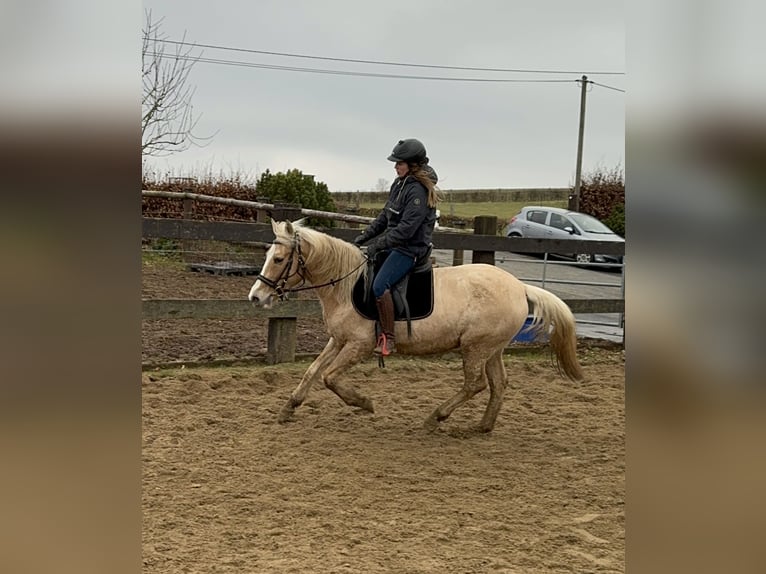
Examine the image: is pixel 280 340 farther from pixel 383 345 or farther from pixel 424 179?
pixel 424 179

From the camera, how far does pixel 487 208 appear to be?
2994 cm

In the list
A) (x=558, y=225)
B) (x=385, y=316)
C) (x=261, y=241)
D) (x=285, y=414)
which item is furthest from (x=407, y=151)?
(x=558, y=225)

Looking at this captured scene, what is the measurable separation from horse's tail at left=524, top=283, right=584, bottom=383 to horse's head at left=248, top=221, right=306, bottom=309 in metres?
1.70

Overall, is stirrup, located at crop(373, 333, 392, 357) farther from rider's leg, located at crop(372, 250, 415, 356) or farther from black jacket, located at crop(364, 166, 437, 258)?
black jacket, located at crop(364, 166, 437, 258)

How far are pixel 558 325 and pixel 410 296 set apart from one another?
1.12 m

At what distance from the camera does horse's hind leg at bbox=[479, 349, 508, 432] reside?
5215mm

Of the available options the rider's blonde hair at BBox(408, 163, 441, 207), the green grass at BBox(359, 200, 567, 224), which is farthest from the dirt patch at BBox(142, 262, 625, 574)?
the green grass at BBox(359, 200, 567, 224)

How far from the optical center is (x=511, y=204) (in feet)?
103

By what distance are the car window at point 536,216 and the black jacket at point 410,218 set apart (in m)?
13.5

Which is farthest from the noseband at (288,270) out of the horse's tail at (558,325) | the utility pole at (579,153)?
the utility pole at (579,153)
